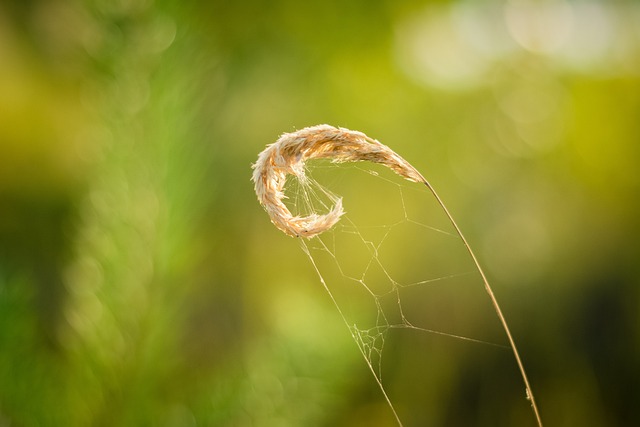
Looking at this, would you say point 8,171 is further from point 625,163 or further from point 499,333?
point 625,163

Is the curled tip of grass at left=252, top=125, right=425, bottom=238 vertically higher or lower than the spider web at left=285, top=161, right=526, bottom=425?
higher

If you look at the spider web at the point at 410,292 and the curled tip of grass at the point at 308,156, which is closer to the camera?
the curled tip of grass at the point at 308,156

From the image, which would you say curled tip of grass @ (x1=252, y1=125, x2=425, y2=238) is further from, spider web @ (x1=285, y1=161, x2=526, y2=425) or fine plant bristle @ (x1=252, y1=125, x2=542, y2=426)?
spider web @ (x1=285, y1=161, x2=526, y2=425)

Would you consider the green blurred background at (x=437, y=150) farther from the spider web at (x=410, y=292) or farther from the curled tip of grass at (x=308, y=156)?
the curled tip of grass at (x=308, y=156)

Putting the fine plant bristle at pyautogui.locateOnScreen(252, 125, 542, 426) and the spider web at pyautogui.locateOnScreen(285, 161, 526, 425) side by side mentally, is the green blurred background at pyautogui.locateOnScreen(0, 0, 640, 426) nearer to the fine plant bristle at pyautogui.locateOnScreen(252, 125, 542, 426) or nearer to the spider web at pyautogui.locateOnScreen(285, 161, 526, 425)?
the spider web at pyautogui.locateOnScreen(285, 161, 526, 425)

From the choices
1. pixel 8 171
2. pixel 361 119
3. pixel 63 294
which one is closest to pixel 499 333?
pixel 361 119

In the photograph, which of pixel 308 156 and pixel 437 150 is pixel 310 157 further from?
pixel 437 150

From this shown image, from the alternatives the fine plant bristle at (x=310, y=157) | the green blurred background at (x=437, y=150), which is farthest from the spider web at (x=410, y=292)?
the fine plant bristle at (x=310, y=157)

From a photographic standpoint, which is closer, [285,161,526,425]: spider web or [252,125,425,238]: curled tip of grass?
[252,125,425,238]: curled tip of grass

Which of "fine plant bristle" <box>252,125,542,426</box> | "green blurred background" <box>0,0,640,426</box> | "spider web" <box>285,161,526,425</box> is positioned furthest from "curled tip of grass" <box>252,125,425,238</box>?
"spider web" <box>285,161,526,425</box>
